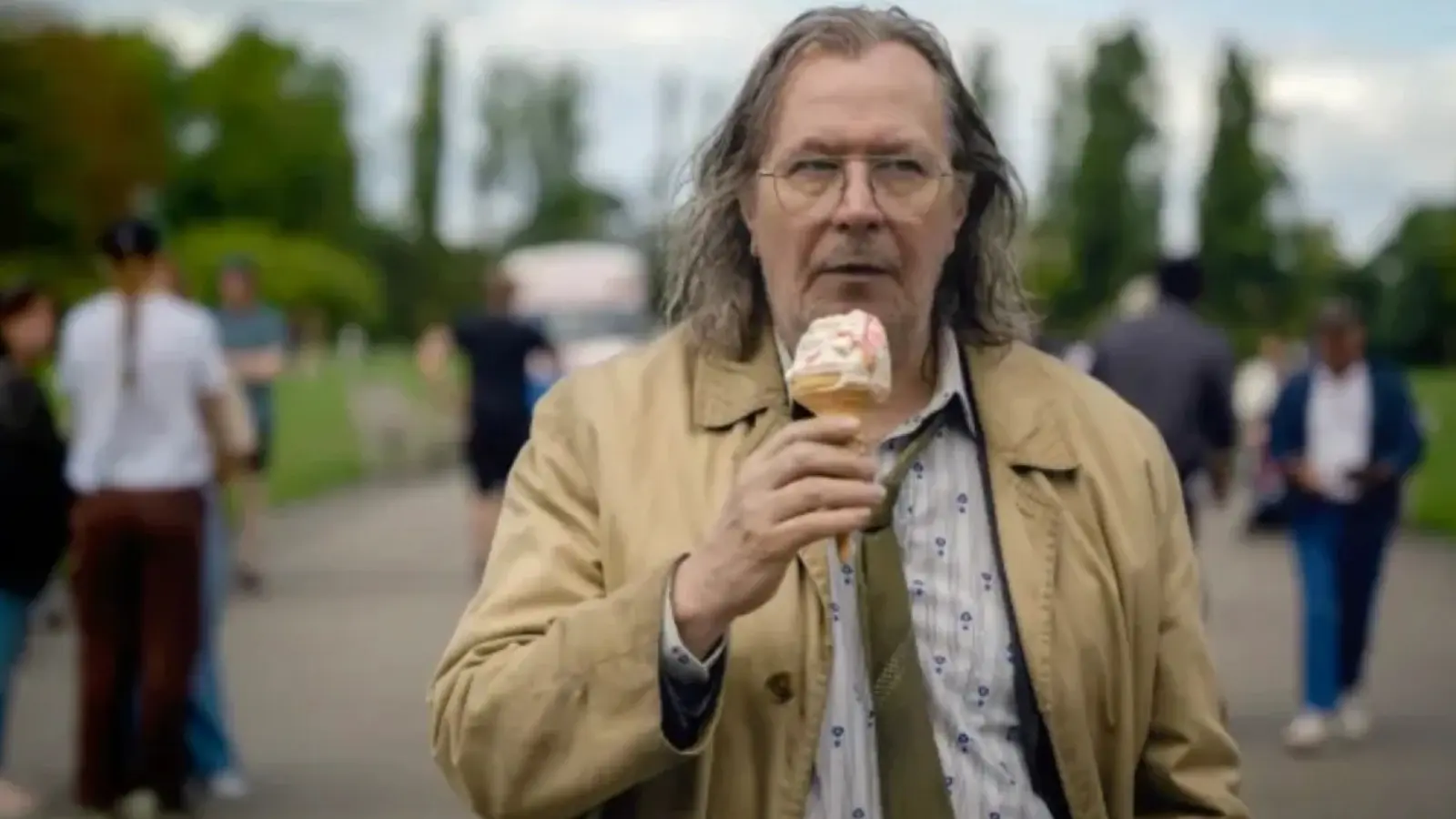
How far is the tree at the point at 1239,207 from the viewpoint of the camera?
89062mm

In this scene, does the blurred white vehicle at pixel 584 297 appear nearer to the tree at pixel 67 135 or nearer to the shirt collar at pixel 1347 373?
the shirt collar at pixel 1347 373

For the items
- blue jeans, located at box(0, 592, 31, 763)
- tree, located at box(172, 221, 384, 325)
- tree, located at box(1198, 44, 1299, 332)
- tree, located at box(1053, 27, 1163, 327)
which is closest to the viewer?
blue jeans, located at box(0, 592, 31, 763)

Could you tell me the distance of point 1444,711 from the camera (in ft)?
36.3

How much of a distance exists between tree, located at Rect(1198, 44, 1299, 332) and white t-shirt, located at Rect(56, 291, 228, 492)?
82.0m

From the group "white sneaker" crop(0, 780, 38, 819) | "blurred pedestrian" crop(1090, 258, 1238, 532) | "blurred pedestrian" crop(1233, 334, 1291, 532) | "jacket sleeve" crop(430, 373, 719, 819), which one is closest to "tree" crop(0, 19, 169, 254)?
"blurred pedestrian" crop(1233, 334, 1291, 532)

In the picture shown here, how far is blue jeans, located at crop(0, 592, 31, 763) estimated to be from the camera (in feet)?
27.9

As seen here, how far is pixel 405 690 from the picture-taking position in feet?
37.7

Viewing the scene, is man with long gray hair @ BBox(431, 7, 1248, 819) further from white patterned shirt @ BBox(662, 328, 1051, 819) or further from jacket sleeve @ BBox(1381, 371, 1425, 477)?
jacket sleeve @ BBox(1381, 371, 1425, 477)

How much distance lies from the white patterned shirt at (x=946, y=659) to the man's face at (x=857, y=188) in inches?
7.9

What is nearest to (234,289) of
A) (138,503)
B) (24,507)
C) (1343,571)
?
(24,507)

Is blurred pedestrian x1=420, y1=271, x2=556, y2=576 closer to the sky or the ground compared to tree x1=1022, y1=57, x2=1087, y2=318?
closer to the sky

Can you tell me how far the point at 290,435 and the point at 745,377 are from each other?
28.1 m

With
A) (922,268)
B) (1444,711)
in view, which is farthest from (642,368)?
(1444,711)

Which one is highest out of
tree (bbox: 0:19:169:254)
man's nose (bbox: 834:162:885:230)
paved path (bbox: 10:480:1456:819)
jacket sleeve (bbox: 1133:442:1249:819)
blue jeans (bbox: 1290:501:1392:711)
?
man's nose (bbox: 834:162:885:230)
